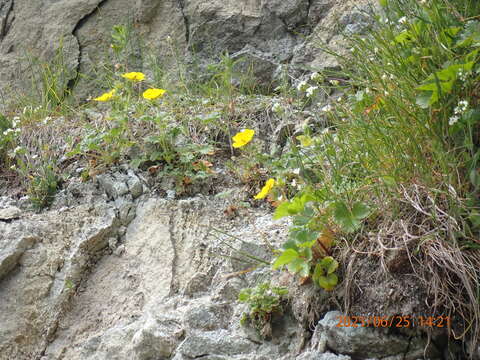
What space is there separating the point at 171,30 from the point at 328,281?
2.93 meters

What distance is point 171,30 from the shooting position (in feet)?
14.5

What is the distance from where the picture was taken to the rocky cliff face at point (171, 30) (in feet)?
13.5

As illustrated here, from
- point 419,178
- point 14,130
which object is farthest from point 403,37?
point 14,130

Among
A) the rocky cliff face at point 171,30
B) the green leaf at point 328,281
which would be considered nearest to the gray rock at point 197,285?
the green leaf at point 328,281

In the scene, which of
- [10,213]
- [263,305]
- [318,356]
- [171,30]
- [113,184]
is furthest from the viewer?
[171,30]

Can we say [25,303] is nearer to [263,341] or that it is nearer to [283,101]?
[263,341]

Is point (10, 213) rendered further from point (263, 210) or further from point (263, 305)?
point (263, 305)

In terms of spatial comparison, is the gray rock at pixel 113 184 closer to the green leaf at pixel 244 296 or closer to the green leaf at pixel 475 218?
the green leaf at pixel 244 296

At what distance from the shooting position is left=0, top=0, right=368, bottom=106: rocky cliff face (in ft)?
13.5

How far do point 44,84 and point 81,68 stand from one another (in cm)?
31

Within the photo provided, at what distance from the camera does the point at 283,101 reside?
11.6ft

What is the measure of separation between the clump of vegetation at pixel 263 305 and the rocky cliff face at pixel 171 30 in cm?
208

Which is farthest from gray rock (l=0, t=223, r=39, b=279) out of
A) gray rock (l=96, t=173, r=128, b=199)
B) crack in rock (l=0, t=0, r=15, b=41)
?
crack in rock (l=0, t=0, r=15, b=41)

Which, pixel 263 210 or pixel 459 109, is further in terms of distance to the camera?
pixel 263 210
